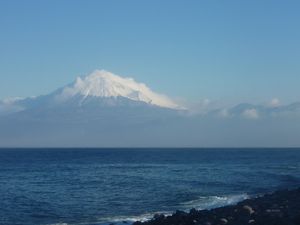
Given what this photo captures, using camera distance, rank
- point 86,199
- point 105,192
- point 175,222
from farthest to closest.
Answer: point 105,192 < point 86,199 < point 175,222

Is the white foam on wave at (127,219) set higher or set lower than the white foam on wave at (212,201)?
lower

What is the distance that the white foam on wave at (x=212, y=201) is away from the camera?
38344mm

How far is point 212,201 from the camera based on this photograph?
135ft

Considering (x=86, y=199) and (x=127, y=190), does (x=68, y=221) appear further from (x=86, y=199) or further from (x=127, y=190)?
(x=127, y=190)

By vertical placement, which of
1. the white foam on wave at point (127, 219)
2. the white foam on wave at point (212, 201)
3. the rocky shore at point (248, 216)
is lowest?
the white foam on wave at point (127, 219)

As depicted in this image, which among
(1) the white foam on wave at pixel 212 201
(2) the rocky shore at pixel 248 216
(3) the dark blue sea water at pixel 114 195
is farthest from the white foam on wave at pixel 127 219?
(1) the white foam on wave at pixel 212 201

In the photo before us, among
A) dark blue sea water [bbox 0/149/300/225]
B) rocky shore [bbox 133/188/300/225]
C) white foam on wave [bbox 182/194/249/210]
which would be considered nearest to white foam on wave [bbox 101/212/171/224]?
dark blue sea water [bbox 0/149/300/225]

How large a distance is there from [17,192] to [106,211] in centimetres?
1539

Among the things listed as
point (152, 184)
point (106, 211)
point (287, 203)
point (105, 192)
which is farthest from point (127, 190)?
point (287, 203)

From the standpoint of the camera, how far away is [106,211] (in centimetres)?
3684

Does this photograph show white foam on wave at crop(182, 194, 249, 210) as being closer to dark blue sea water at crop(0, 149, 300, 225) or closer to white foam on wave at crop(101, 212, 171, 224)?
dark blue sea water at crop(0, 149, 300, 225)

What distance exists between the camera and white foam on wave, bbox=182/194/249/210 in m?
38.3

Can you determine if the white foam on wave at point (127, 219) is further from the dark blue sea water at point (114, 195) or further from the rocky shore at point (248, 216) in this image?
the rocky shore at point (248, 216)

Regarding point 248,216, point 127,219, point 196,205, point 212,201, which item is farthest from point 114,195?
point 248,216
